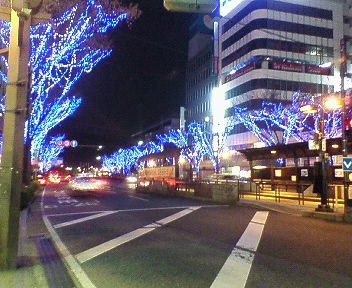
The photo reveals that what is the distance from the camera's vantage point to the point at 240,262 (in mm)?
7434

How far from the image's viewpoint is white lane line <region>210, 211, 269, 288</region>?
20.0ft

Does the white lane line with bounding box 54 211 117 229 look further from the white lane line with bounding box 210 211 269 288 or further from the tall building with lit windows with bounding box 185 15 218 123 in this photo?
the tall building with lit windows with bounding box 185 15 218 123

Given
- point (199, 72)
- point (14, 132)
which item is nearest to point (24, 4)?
point (14, 132)

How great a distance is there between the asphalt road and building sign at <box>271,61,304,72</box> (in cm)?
5035

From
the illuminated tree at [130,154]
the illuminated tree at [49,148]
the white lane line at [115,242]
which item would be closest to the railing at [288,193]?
the white lane line at [115,242]

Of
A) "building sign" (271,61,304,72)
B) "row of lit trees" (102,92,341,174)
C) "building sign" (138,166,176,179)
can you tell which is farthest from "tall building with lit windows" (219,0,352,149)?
"building sign" (138,166,176,179)

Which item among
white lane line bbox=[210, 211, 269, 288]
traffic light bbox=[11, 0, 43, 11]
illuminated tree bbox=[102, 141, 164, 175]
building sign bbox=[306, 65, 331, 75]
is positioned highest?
building sign bbox=[306, 65, 331, 75]

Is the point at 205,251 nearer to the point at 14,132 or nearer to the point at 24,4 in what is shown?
the point at 14,132

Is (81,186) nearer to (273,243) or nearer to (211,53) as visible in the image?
(273,243)

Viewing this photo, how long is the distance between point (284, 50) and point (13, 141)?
6120cm

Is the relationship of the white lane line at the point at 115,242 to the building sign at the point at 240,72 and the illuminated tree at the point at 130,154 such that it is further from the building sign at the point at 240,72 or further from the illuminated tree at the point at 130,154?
the illuminated tree at the point at 130,154

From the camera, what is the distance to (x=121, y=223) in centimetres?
1315

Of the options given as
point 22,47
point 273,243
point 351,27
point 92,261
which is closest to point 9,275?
point 92,261

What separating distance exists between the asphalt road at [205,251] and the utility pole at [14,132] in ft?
4.30
